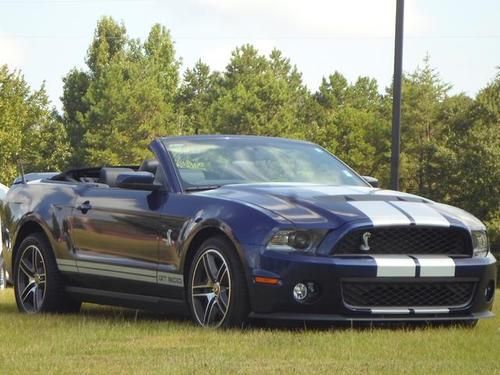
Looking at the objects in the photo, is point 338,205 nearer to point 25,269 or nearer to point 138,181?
point 138,181

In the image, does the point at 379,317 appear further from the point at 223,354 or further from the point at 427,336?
the point at 223,354

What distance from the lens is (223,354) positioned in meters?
7.26

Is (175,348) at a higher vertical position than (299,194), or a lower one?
lower

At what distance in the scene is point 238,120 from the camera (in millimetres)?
86812

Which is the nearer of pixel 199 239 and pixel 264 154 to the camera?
pixel 199 239

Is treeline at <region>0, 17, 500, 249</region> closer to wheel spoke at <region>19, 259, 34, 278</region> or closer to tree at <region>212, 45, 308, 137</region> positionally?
tree at <region>212, 45, 308, 137</region>

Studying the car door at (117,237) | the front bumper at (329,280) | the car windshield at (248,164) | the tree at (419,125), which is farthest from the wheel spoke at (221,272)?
the tree at (419,125)

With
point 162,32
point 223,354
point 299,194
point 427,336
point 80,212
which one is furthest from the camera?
point 162,32

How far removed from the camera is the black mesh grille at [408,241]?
27.8ft

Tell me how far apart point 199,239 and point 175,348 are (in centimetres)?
157

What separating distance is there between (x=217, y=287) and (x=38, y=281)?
248 centimetres

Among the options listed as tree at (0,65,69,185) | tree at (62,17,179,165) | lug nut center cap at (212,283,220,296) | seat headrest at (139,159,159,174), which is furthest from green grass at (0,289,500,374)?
tree at (62,17,179,165)

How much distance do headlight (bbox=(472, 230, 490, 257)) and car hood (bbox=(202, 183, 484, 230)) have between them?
0.04 meters

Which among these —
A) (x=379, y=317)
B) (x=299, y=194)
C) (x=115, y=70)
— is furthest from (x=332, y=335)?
(x=115, y=70)
